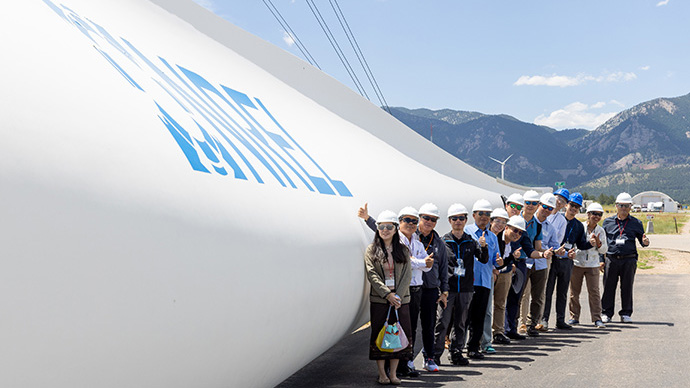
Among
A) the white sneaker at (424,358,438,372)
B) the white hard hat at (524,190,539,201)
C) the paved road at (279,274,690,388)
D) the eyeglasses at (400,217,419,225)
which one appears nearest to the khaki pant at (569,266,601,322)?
the paved road at (279,274,690,388)

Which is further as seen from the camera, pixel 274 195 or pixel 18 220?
pixel 274 195

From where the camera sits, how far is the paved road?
6.46m

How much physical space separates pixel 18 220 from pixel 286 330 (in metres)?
2.30

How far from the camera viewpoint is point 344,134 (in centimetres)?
798

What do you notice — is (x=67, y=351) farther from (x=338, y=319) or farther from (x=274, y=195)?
(x=338, y=319)

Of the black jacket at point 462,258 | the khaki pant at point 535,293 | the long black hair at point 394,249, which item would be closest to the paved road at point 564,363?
the khaki pant at point 535,293

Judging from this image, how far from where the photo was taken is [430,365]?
6887 millimetres

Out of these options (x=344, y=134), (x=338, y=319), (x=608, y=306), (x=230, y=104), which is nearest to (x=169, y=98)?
(x=230, y=104)

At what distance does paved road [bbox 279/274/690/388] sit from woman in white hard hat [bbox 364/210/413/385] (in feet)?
1.34

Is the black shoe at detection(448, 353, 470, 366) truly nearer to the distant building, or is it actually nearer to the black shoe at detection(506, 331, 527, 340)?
the black shoe at detection(506, 331, 527, 340)

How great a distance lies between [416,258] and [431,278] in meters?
0.37

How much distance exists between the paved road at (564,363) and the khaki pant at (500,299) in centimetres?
36

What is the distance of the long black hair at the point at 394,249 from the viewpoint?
6.00 meters

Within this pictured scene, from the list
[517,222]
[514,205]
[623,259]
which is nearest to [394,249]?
[517,222]
